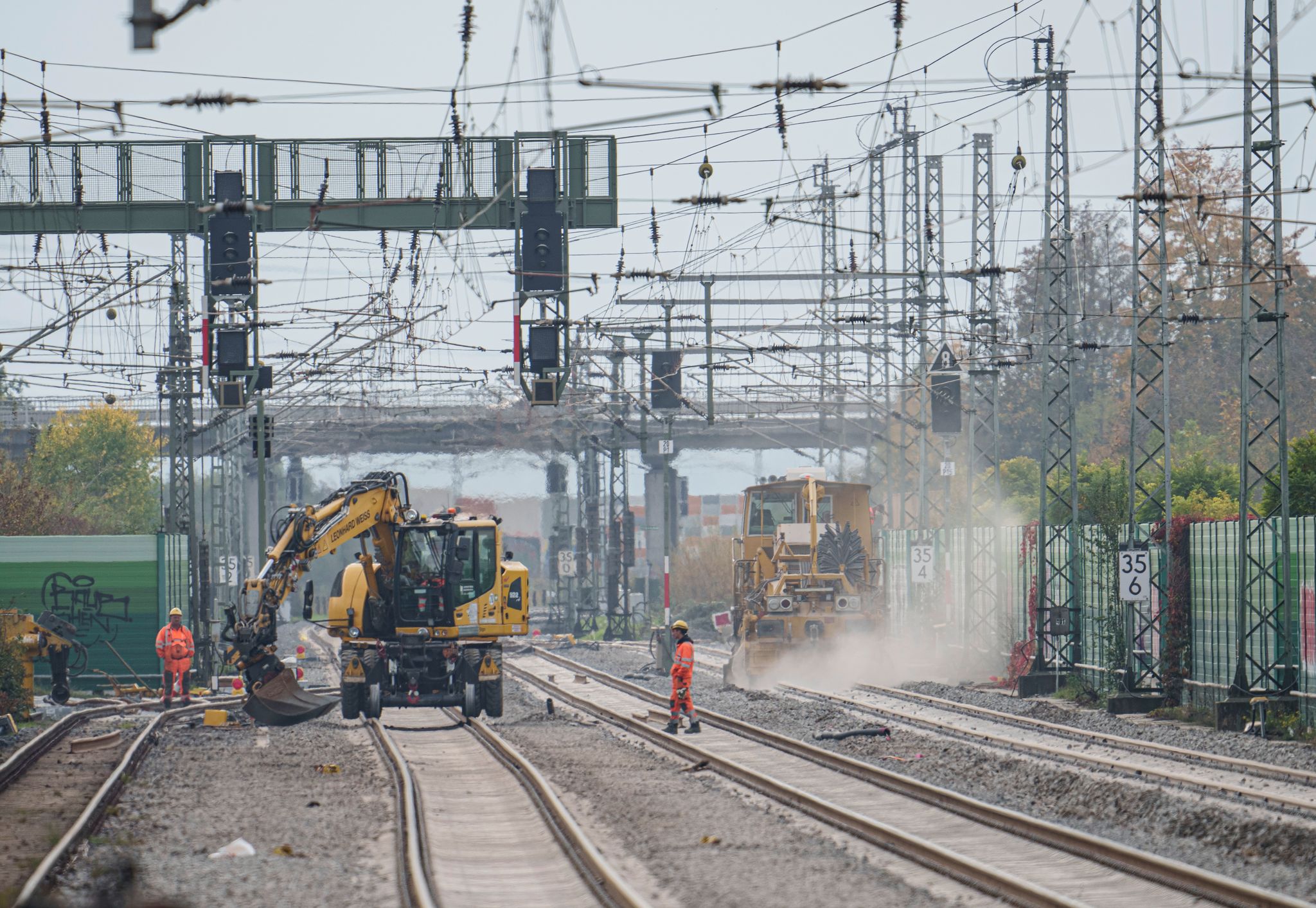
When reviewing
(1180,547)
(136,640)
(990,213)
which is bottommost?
(136,640)

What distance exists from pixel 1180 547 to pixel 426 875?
17838mm

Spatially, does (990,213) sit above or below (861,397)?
above

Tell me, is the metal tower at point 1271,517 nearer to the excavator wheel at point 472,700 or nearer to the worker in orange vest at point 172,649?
the excavator wheel at point 472,700

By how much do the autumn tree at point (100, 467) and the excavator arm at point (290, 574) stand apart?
45.6m

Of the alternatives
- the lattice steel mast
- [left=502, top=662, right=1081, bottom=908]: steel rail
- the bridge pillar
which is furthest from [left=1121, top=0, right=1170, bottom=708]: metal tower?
the bridge pillar

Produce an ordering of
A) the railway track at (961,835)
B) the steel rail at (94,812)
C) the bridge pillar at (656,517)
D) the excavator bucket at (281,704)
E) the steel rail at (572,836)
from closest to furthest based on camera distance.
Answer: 1. the railway track at (961,835)
2. the steel rail at (572,836)
3. the steel rail at (94,812)
4. the excavator bucket at (281,704)
5. the bridge pillar at (656,517)

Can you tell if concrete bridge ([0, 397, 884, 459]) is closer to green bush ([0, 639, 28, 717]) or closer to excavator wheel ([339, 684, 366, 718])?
green bush ([0, 639, 28, 717])

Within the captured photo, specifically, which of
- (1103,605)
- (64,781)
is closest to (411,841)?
(64,781)

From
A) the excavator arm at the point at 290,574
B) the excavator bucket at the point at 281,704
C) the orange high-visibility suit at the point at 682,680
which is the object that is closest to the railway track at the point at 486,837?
the excavator arm at the point at 290,574

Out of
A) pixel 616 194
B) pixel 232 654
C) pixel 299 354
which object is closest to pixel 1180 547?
pixel 616 194

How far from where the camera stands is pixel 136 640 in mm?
35312

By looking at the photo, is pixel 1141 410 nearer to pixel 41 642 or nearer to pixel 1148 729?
pixel 1148 729

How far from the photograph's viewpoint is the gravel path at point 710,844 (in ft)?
36.5

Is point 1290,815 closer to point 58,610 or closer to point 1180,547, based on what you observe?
point 1180,547
